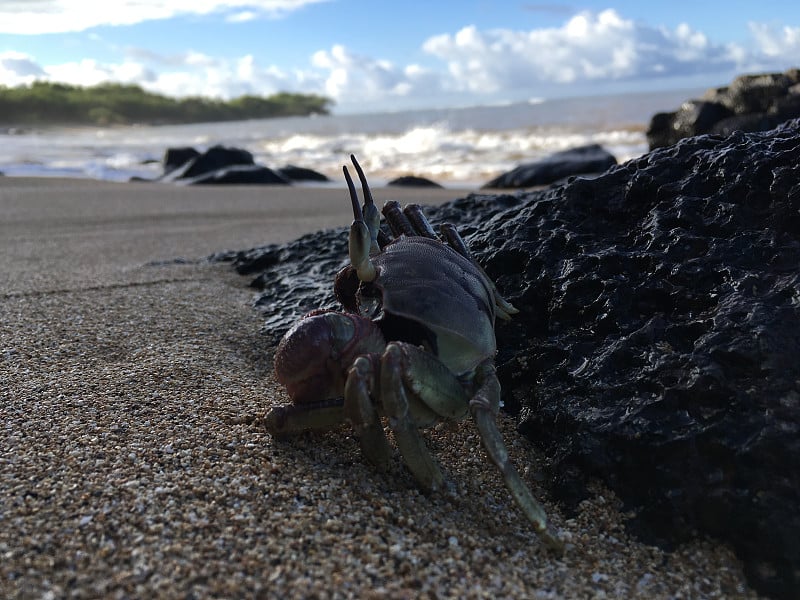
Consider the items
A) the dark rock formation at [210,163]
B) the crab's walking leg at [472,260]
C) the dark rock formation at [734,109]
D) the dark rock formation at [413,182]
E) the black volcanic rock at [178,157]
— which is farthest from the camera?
the black volcanic rock at [178,157]

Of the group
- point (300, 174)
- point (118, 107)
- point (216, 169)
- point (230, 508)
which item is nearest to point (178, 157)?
point (216, 169)

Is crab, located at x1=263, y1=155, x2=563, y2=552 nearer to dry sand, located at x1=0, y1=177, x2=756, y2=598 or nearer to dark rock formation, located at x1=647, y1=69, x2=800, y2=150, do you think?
dry sand, located at x1=0, y1=177, x2=756, y2=598

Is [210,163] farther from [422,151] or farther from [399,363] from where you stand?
[399,363]

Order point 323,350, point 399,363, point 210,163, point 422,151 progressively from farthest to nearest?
point 422,151
point 210,163
point 323,350
point 399,363

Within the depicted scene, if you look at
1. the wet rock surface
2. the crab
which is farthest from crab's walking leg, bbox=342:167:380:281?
the wet rock surface

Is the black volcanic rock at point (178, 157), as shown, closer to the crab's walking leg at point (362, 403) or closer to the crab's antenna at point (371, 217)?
the crab's antenna at point (371, 217)

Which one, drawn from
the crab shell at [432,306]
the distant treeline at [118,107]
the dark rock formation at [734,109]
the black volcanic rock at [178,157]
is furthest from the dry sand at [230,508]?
the distant treeline at [118,107]

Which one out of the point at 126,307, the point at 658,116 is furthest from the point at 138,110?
the point at 126,307
